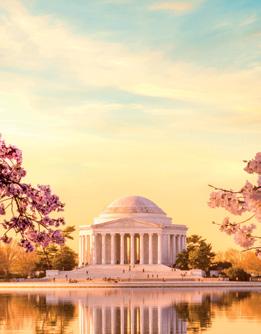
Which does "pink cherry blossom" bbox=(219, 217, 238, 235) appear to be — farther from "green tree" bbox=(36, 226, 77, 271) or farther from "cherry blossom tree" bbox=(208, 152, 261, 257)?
"green tree" bbox=(36, 226, 77, 271)

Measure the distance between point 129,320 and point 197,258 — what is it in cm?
11303

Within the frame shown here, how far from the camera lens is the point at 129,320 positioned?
6194 cm

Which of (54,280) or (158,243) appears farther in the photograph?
(158,243)

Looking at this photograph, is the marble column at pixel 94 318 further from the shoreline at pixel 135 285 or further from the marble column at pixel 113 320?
the shoreline at pixel 135 285

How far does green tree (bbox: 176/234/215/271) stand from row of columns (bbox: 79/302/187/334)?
9702cm

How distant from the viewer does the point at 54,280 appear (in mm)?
161000

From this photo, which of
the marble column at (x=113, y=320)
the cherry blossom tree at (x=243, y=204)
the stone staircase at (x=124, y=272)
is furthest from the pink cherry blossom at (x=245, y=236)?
the stone staircase at (x=124, y=272)

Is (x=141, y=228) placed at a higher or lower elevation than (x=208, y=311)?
higher

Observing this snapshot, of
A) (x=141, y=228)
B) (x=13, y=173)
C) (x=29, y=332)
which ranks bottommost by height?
(x=29, y=332)

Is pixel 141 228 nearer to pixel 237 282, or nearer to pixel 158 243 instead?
pixel 158 243

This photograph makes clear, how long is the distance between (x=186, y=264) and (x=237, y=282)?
114 ft

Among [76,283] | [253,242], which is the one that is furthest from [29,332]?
[76,283]

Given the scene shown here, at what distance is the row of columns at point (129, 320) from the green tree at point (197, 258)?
97020 mm

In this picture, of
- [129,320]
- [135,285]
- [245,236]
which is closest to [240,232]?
[245,236]
